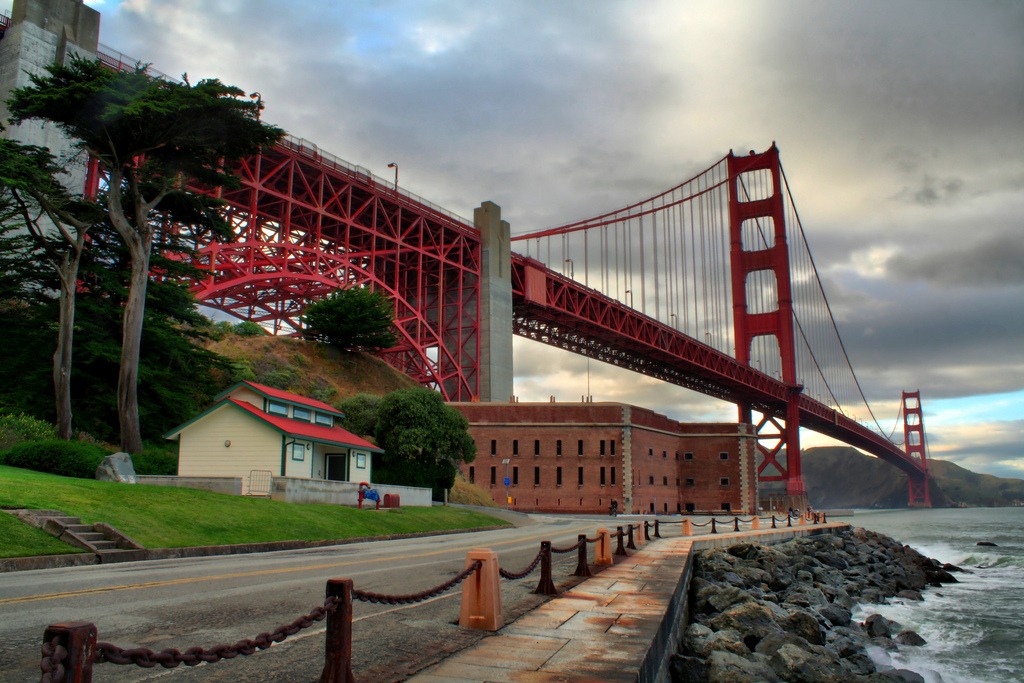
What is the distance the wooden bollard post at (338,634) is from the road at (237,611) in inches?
28.1

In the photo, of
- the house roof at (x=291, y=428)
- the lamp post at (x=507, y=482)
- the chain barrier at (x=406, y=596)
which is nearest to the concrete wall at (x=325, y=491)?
the house roof at (x=291, y=428)

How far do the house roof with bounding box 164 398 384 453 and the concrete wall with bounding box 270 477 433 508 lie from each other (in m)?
2.56

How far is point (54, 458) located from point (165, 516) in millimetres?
6979

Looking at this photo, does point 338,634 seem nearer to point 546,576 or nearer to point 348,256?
point 546,576

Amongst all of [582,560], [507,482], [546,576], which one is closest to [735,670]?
[546,576]

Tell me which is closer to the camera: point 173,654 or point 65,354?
point 173,654

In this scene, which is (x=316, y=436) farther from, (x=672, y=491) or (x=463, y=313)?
(x=672, y=491)

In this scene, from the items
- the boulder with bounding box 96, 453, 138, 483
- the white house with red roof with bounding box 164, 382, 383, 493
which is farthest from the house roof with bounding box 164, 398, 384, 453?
the boulder with bounding box 96, 453, 138, 483

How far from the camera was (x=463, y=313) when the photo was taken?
6831 cm

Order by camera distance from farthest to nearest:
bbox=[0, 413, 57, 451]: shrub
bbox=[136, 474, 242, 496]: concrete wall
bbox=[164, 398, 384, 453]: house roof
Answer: bbox=[164, 398, 384, 453]: house roof
bbox=[136, 474, 242, 496]: concrete wall
bbox=[0, 413, 57, 451]: shrub

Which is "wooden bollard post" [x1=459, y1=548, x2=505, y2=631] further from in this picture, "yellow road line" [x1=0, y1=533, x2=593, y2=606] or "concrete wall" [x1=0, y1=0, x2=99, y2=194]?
"concrete wall" [x1=0, y1=0, x2=99, y2=194]

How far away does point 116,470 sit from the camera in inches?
965

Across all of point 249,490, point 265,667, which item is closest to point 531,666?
point 265,667

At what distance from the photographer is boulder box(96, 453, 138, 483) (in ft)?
79.8
